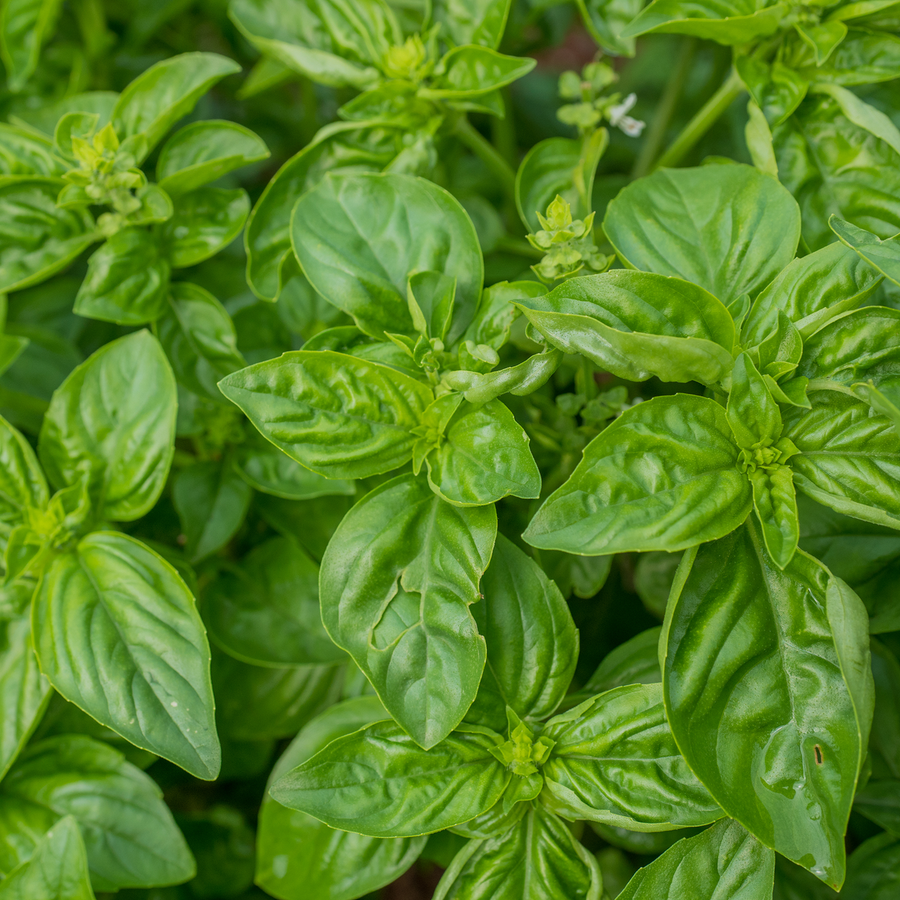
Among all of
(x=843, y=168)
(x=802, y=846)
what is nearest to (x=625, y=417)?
(x=802, y=846)

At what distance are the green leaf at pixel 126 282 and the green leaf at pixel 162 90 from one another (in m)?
0.15

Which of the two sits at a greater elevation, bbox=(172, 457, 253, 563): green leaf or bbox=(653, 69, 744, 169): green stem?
bbox=(653, 69, 744, 169): green stem

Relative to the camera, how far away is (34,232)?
4.11 feet

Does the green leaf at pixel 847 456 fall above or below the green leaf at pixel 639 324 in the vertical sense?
below

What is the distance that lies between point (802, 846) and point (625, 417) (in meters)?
0.46

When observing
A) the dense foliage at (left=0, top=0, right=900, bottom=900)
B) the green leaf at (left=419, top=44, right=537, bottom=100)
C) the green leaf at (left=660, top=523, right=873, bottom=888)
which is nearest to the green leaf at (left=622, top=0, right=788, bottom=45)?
the dense foliage at (left=0, top=0, right=900, bottom=900)

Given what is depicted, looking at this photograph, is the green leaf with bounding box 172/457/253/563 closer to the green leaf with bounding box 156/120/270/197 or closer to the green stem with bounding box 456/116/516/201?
the green leaf with bounding box 156/120/270/197

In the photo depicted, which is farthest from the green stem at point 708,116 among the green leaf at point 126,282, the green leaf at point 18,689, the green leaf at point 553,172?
the green leaf at point 18,689

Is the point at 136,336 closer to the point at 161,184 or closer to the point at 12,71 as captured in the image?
the point at 161,184

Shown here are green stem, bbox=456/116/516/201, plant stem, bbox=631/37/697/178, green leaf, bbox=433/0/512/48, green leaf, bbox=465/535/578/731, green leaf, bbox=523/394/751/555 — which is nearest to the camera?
green leaf, bbox=523/394/751/555

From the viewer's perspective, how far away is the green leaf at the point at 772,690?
83cm

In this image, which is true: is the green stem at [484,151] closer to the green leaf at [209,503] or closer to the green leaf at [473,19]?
the green leaf at [473,19]

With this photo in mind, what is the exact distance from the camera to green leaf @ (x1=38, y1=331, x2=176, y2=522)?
116 centimetres

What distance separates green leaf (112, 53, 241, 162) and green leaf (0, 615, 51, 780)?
0.73 m
